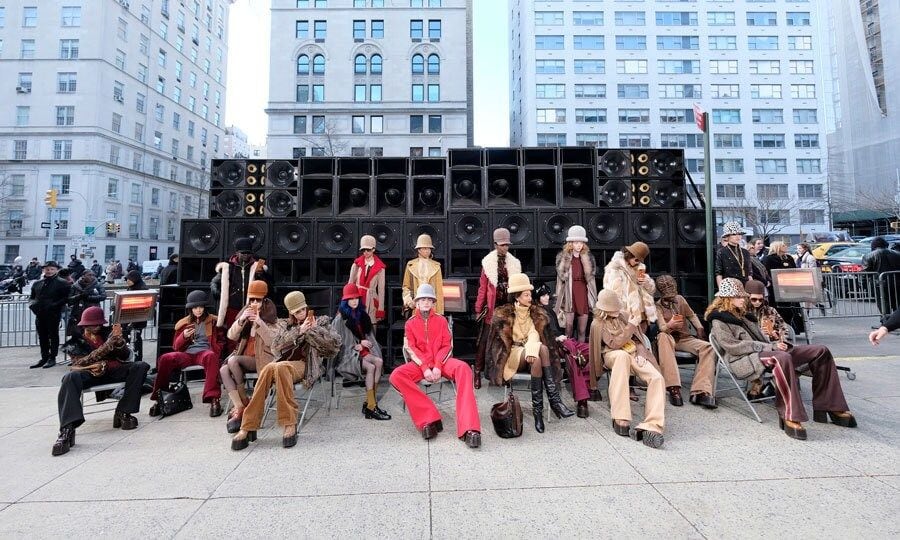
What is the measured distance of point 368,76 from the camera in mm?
36719

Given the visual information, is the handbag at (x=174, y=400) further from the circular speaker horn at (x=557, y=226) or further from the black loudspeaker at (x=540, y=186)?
the black loudspeaker at (x=540, y=186)

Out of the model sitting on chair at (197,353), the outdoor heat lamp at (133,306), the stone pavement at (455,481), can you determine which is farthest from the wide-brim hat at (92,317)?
the stone pavement at (455,481)

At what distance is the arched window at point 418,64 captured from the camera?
36.7m

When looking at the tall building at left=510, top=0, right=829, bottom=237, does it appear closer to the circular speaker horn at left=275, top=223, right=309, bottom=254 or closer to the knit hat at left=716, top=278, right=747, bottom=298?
the circular speaker horn at left=275, top=223, right=309, bottom=254

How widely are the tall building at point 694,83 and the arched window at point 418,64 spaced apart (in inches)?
483

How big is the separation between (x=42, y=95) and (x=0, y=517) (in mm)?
51448

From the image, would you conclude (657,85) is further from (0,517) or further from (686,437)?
(0,517)

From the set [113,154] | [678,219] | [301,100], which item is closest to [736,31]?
[301,100]

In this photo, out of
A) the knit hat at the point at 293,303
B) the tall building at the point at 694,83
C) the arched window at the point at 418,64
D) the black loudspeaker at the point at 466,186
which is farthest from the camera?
the tall building at the point at 694,83

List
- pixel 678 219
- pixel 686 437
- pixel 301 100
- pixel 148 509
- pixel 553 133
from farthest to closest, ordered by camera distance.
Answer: pixel 553 133 → pixel 301 100 → pixel 678 219 → pixel 686 437 → pixel 148 509

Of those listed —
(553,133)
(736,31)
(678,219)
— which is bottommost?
(678,219)

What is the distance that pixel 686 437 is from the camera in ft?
12.3

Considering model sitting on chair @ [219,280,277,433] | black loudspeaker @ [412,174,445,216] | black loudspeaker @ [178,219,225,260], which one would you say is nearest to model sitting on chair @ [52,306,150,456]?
model sitting on chair @ [219,280,277,433]

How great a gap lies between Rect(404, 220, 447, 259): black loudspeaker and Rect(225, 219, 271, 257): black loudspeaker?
2134 millimetres
